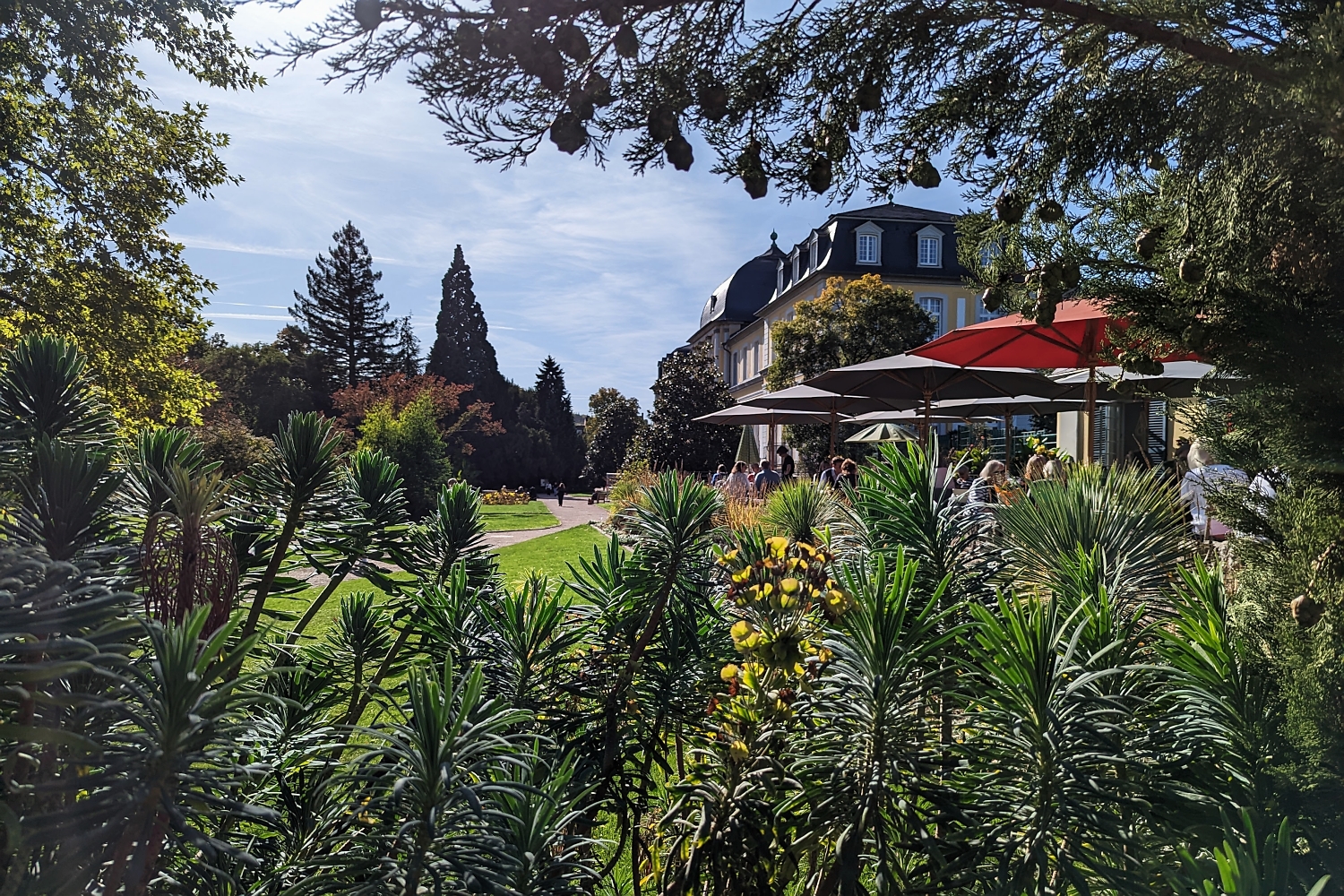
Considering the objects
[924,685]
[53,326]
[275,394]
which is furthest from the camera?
[275,394]

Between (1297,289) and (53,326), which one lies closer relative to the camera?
(1297,289)

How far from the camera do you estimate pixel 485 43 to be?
1.53 meters

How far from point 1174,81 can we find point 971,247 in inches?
31.0

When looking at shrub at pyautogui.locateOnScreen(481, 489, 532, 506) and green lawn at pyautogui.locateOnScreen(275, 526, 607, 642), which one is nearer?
green lawn at pyautogui.locateOnScreen(275, 526, 607, 642)

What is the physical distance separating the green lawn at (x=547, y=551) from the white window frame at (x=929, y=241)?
88.9 ft

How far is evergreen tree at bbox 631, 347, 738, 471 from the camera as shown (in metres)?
41.1

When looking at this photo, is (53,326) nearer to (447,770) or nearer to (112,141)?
(112,141)

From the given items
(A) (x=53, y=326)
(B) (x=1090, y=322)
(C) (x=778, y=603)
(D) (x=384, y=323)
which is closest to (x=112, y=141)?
(A) (x=53, y=326)

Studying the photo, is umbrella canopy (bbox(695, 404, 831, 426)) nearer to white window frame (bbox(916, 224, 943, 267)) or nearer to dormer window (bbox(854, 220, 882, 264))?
dormer window (bbox(854, 220, 882, 264))

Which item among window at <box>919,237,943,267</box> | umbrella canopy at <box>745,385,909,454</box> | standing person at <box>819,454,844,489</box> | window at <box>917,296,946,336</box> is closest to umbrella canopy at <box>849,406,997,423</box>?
umbrella canopy at <box>745,385,909,454</box>

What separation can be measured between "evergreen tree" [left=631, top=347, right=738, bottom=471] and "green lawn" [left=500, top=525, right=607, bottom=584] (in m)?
20.2

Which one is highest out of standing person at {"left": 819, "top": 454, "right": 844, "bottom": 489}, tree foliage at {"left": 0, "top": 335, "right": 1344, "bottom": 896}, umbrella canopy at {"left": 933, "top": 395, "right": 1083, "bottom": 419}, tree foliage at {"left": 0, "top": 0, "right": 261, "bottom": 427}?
tree foliage at {"left": 0, "top": 0, "right": 261, "bottom": 427}

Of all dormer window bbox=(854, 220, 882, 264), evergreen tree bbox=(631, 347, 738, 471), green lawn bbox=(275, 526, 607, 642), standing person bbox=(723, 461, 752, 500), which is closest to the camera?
green lawn bbox=(275, 526, 607, 642)

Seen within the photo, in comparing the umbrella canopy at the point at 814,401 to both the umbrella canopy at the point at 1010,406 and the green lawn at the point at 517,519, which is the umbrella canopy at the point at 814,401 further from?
the green lawn at the point at 517,519
